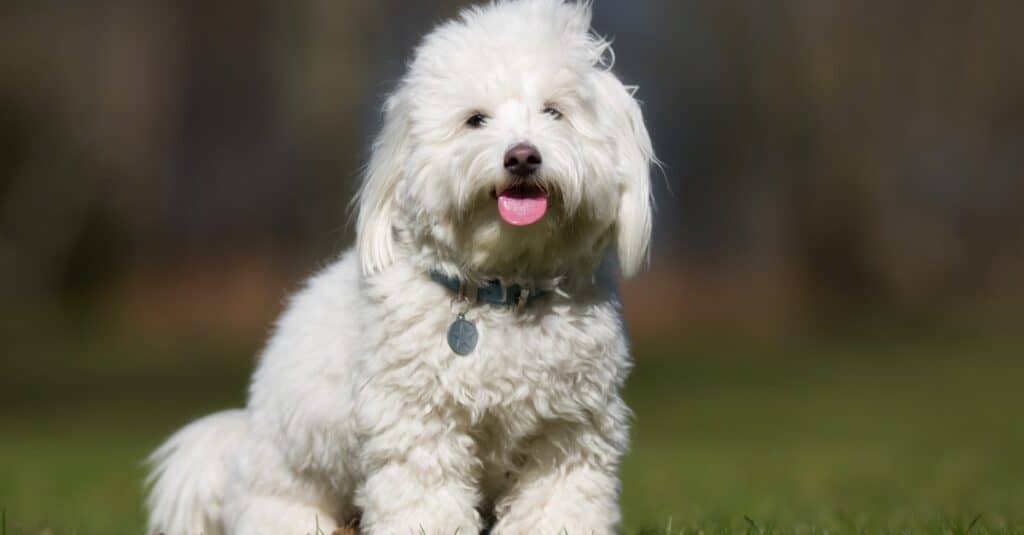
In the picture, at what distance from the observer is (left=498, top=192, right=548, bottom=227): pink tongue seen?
4.49 meters

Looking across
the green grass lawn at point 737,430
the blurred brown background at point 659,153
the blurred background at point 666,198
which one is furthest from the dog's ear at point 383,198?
the blurred brown background at point 659,153

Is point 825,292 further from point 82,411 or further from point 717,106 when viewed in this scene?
point 82,411

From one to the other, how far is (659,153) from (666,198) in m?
7.18

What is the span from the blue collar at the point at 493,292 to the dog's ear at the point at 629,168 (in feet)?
1.09

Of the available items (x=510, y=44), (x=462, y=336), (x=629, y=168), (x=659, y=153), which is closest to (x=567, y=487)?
(x=462, y=336)

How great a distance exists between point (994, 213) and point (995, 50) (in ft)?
12.5

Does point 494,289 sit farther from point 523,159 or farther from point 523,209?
point 523,159

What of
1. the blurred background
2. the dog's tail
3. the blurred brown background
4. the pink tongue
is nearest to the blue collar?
the pink tongue

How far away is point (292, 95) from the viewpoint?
2223 centimetres

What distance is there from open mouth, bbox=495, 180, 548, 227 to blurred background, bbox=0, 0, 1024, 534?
45.0ft

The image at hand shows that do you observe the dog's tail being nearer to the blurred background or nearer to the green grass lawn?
the green grass lawn

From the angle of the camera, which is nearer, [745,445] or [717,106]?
[745,445]

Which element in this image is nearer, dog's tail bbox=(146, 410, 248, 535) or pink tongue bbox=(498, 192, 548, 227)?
pink tongue bbox=(498, 192, 548, 227)

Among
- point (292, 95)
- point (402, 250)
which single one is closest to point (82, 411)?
point (292, 95)
